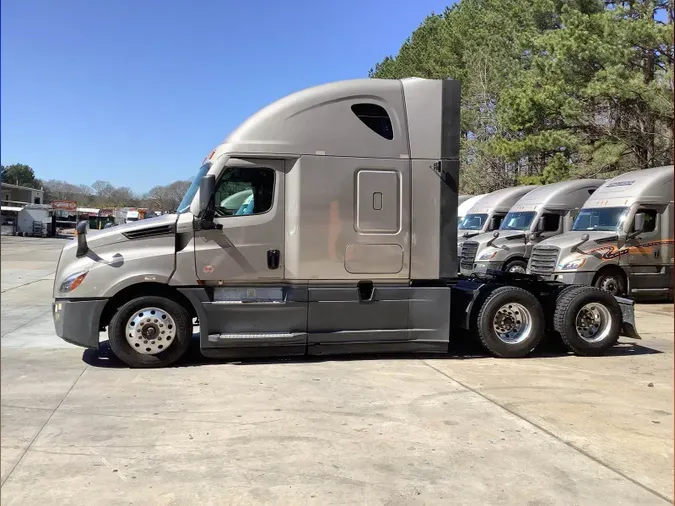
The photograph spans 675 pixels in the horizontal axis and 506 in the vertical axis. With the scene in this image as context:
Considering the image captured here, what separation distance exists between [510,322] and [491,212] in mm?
12801

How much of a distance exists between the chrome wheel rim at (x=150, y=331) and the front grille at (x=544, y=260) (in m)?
9.76

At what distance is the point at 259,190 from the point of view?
7.20m

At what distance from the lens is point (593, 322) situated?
824 centimetres

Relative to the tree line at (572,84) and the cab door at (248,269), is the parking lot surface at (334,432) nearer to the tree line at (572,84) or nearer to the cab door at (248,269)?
the cab door at (248,269)

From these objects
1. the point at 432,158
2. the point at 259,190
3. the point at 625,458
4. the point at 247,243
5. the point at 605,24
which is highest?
the point at 605,24

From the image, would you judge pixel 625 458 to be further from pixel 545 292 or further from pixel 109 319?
pixel 109 319

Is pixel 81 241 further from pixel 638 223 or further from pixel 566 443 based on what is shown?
pixel 638 223

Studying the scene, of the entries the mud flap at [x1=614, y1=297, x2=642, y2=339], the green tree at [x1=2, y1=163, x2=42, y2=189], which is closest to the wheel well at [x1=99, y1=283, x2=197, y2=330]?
the green tree at [x1=2, y1=163, x2=42, y2=189]

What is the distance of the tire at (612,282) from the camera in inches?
541

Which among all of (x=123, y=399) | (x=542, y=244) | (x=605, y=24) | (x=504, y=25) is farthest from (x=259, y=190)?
(x=504, y=25)

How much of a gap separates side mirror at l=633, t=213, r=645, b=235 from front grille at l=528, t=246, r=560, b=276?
6.19 feet

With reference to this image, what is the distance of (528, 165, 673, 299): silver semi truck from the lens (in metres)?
13.7

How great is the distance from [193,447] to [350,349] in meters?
3.22

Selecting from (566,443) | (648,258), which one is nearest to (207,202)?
(566,443)
